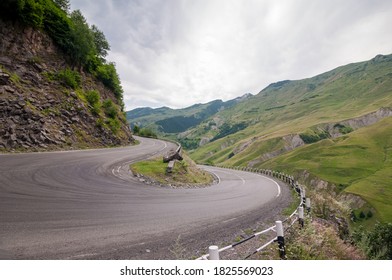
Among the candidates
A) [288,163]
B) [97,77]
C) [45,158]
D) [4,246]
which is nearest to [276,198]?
[4,246]

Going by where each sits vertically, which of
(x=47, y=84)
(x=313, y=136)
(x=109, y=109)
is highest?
(x=47, y=84)

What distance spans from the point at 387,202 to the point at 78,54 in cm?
9244

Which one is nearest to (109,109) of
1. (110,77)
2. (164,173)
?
(110,77)

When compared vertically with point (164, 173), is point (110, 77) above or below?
above

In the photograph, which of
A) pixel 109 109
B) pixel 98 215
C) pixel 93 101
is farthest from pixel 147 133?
pixel 98 215

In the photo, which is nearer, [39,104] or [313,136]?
[39,104]

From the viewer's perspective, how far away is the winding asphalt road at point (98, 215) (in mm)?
6551

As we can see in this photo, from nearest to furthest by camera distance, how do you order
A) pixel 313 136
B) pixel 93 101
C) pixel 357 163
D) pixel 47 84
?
1. pixel 47 84
2. pixel 93 101
3. pixel 357 163
4. pixel 313 136

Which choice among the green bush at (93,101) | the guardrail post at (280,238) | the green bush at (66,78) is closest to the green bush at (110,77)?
the green bush at (93,101)

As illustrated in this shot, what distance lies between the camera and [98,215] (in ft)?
29.6

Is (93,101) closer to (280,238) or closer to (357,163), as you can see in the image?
(280,238)

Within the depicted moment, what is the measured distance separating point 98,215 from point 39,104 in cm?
2201

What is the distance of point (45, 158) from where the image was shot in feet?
60.2

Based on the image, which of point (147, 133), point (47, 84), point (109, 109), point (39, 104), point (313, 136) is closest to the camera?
point (39, 104)
